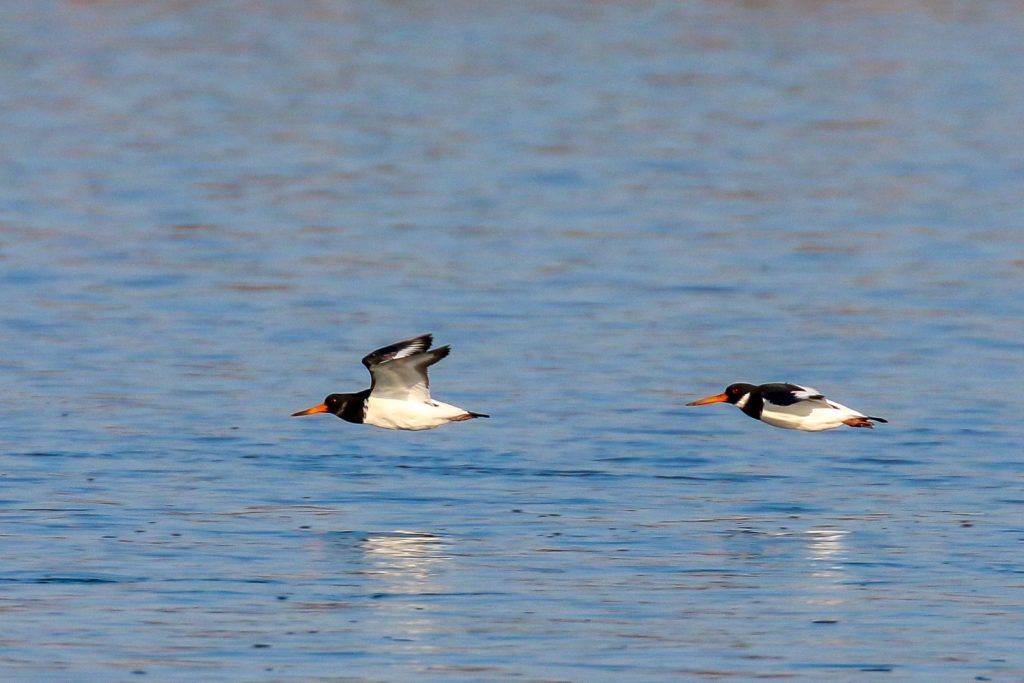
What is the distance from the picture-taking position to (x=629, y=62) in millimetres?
53500

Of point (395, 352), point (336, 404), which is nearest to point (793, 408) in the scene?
point (395, 352)

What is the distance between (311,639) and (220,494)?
3.93m

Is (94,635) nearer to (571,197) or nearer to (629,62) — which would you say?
(571,197)

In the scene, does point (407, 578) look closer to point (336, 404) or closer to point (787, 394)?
point (336, 404)

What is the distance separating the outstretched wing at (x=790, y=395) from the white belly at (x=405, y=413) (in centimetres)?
266

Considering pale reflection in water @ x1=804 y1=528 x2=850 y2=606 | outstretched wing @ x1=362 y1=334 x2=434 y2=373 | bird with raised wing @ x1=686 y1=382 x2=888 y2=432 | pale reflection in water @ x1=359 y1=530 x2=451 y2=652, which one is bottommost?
pale reflection in water @ x1=359 y1=530 x2=451 y2=652

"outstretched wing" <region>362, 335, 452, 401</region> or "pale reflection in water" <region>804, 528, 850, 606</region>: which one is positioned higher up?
"outstretched wing" <region>362, 335, 452, 401</region>

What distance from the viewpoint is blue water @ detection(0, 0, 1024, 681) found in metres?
13.9

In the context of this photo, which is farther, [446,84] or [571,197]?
[446,84]

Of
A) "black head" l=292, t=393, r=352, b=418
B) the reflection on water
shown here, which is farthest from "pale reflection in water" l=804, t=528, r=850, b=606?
"black head" l=292, t=393, r=352, b=418

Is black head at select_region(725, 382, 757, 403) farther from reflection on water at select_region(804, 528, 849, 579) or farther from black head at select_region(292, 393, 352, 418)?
black head at select_region(292, 393, 352, 418)

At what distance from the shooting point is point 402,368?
58.8 ft

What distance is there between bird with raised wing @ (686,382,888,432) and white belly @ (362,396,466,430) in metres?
2.58

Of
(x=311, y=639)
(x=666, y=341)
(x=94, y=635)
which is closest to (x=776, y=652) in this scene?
(x=311, y=639)
